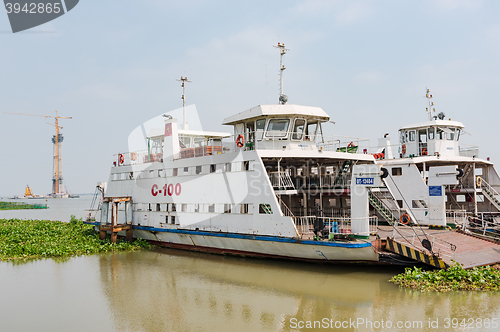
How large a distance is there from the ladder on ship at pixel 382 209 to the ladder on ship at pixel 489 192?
21.3 feet

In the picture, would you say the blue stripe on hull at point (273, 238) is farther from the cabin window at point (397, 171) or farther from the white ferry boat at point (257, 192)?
the cabin window at point (397, 171)

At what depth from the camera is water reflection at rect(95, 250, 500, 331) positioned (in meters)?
9.69

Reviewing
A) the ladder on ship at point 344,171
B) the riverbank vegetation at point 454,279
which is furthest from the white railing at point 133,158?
the riverbank vegetation at point 454,279

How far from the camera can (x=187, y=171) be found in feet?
62.3

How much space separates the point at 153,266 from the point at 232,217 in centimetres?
398

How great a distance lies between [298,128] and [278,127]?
108 cm

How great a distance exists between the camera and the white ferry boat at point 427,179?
18984 millimetres

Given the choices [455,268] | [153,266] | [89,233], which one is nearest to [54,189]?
[89,233]

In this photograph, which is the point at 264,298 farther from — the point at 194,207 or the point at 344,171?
the point at 344,171

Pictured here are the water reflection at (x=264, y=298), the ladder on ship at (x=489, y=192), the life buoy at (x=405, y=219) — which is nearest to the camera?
the water reflection at (x=264, y=298)

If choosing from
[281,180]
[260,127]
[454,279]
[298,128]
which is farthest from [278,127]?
[454,279]

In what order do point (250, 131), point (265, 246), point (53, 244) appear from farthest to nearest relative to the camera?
point (53, 244) → point (250, 131) → point (265, 246)

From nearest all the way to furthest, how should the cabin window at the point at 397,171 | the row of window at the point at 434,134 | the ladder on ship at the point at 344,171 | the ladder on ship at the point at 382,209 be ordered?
the ladder on ship at the point at 382,209 < the ladder on ship at the point at 344,171 < the cabin window at the point at 397,171 < the row of window at the point at 434,134

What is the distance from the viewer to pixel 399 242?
13.4 metres
